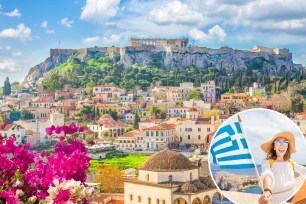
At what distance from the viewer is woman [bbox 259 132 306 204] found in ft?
15.1

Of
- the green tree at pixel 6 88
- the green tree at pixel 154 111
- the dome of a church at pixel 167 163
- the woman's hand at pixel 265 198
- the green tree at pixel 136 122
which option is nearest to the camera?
the woman's hand at pixel 265 198

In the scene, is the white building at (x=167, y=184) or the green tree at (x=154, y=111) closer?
the white building at (x=167, y=184)

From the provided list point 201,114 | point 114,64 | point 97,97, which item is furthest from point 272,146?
point 114,64

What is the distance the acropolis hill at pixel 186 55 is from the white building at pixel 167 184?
67.9 meters

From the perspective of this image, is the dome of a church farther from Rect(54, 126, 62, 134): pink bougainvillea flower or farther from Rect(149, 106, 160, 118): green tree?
Rect(149, 106, 160, 118): green tree

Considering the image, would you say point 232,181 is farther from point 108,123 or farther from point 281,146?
point 108,123

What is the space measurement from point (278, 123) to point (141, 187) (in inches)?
425

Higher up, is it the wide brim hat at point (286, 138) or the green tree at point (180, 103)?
the wide brim hat at point (286, 138)

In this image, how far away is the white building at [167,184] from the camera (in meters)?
14.6

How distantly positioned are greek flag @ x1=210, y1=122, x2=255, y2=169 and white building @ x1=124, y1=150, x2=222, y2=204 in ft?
32.2

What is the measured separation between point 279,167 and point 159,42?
85696 mm

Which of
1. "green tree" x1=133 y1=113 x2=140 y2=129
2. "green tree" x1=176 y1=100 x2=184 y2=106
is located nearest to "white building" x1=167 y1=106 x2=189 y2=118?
"green tree" x1=176 y1=100 x2=184 y2=106

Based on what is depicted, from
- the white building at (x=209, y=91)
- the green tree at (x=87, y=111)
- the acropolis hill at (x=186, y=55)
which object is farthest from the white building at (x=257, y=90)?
the acropolis hill at (x=186, y=55)

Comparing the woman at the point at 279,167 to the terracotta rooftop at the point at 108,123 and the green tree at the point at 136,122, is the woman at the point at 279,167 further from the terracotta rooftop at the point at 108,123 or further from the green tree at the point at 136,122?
the green tree at the point at 136,122
